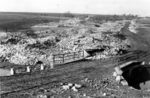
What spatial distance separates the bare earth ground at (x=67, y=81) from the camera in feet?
46.2

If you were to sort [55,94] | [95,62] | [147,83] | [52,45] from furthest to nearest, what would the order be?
[52,45] → [95,62] → [147,83] → [55,94]

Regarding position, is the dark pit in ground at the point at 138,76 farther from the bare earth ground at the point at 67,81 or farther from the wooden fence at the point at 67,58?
the wooden fence at the point at 67,58

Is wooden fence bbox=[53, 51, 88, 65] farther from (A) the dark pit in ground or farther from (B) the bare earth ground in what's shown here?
(A) the dark pit in ground

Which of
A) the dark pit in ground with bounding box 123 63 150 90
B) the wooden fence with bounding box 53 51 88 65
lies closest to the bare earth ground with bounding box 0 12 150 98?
the wooden fence with bounding box 53 51 88 65

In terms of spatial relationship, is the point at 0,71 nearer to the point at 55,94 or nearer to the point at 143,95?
the point at 55,94

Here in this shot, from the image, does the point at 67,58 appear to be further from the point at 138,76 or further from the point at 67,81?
the point at 138,76

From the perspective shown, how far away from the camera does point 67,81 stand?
16.6 metres

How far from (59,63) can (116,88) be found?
846cm

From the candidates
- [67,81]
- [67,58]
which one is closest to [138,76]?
[67,58]

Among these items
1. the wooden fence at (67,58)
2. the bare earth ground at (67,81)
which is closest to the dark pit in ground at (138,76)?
the bare earth ground at (67,81)

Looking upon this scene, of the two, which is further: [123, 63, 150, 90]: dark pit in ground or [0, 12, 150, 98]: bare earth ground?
[123, 63, 150, 90]: dark pit in ground

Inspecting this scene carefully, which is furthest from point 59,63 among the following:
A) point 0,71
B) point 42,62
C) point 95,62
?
point 0,71

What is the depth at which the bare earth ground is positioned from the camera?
46.2 feet

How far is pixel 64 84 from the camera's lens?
15938 mm
